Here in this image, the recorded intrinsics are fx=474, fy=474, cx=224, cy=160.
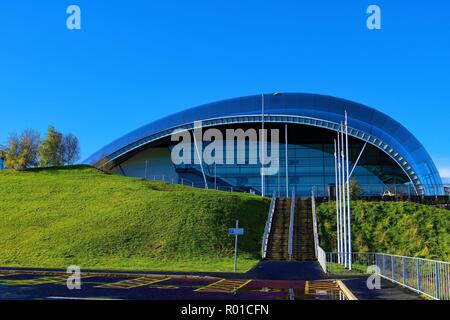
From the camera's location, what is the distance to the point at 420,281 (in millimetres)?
13211

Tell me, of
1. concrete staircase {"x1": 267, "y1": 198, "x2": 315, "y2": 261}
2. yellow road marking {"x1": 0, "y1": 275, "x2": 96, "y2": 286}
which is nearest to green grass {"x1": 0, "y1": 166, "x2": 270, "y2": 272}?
concrete staircase {"x1": 267, "y1": 198, "x2": 315, "y2": 261}

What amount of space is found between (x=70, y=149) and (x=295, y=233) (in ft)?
133

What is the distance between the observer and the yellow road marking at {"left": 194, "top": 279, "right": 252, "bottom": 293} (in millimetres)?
14648

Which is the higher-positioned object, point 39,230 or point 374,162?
point 374,162

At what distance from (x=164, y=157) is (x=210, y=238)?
38.1 metres

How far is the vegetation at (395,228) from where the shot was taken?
29516 millimetres

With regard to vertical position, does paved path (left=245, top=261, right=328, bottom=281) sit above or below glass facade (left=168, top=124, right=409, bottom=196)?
below

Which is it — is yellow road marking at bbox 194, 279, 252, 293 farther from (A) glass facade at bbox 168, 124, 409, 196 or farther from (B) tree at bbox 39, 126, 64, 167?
(B) tree at bbox 39, 126, 64, 167

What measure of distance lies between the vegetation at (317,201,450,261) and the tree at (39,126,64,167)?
122 ft

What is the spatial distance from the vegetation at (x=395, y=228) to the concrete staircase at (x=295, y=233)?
3.24ft

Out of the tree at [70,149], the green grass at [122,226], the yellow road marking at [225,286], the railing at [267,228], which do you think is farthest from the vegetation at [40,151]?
the yellow road marking at [225,286]

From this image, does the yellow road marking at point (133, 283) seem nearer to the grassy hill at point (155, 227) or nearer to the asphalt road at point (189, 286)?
the asphalt road at point (189, 286)
